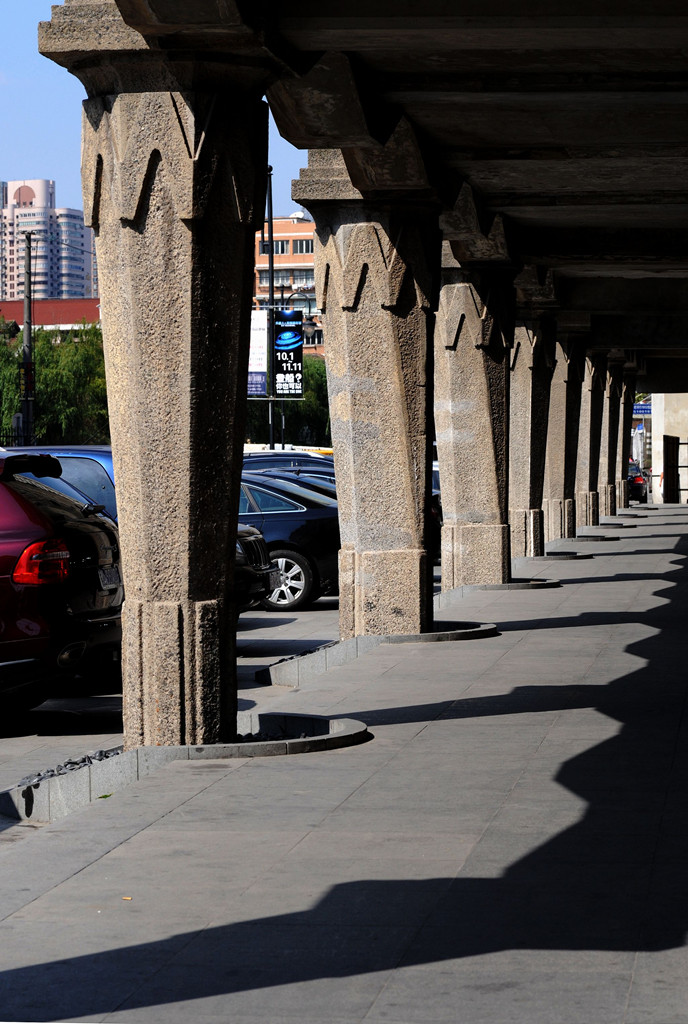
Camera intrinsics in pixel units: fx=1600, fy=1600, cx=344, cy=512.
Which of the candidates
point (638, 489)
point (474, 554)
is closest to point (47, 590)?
point (474, 554)

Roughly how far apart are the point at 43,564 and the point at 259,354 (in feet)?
116

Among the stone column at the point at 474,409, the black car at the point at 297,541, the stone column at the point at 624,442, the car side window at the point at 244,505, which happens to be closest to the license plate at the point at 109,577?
the stone column at the point at 474,409

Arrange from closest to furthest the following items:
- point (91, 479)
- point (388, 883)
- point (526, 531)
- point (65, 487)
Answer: point (388, 883)
point (65, 487)
point (91, 479)
point (526, 531)

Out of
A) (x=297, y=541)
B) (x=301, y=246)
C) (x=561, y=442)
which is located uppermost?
(x=301, y=246)

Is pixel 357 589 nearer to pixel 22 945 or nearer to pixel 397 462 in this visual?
pixel 397 462

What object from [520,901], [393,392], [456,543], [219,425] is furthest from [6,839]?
[456,543]

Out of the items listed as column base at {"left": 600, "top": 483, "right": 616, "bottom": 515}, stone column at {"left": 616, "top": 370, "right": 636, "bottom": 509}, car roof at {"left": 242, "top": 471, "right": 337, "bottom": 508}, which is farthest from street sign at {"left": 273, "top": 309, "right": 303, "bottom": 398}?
car roof at {"left": 242, "top": 471, "right": 337, "bottom": 508}

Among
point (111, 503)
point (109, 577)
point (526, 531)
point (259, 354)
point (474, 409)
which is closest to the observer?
point (109, 577)

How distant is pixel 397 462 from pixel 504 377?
219 inches

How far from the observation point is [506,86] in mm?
11328

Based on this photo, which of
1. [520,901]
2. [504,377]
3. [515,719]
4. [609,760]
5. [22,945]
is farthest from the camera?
[504,377]

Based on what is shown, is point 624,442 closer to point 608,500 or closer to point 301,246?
point 608,500

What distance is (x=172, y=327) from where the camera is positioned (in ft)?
24.7

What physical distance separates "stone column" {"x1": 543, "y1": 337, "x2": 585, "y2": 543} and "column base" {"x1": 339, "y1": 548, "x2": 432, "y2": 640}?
17.2 metres
